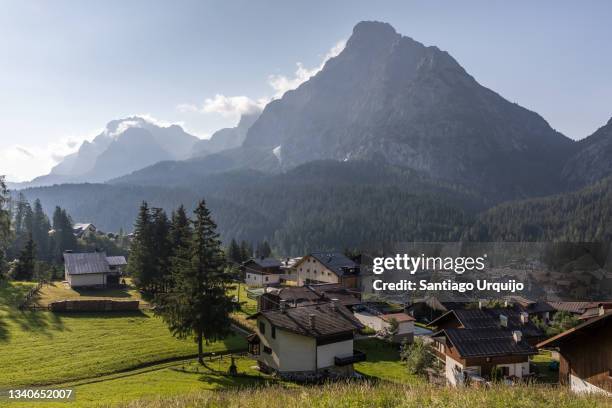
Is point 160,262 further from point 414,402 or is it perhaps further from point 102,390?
point 414,402

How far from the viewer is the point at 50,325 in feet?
154

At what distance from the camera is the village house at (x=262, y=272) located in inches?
4021

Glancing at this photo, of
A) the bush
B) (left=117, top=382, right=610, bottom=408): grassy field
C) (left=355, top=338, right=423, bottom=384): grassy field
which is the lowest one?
(left=355, top=338, right=423, bottom=384): grassy field

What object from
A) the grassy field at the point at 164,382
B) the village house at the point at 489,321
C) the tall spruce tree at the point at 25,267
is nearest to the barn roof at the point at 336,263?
the village house at the point at 489,321

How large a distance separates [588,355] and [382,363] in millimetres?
33753

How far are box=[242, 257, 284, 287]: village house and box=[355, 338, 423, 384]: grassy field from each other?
46.4m

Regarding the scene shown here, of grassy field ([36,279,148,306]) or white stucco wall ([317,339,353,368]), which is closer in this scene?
white stucco wall ([317,339,353,368])

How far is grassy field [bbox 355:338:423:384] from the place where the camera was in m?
42.3

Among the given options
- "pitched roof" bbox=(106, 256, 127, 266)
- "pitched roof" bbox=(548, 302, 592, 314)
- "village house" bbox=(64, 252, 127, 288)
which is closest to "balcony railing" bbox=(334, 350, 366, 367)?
"pitched roof" bbox=(548, 302, 592, 314)

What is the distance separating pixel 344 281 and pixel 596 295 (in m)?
46.4

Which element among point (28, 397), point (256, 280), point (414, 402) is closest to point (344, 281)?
point (256, 280)

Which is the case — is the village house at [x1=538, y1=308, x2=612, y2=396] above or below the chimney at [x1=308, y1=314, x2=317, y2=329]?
above

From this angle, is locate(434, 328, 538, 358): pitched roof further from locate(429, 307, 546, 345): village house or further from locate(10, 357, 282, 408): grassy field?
locate(10, 357, 282, 408): grassy field

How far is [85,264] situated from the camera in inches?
A: 2938
